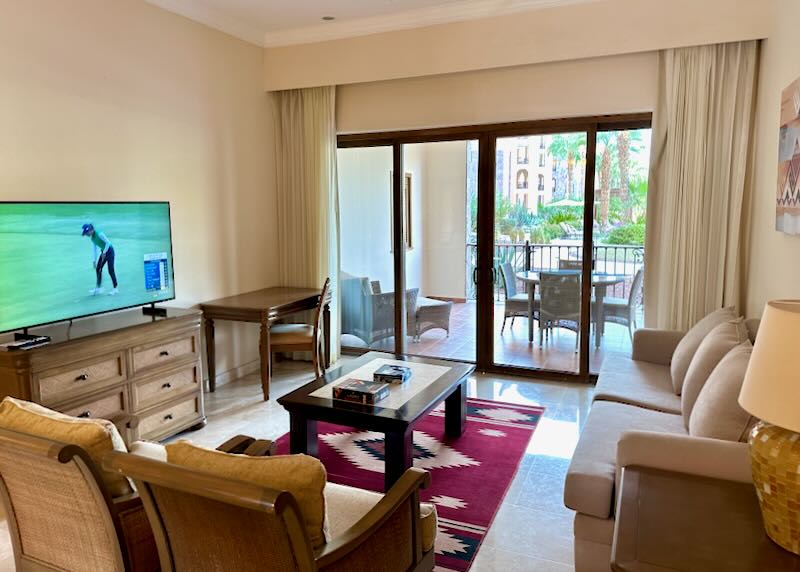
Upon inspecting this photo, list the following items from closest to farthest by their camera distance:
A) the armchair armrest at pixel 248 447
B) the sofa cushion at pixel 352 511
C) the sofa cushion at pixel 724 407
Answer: the sofa cushion at pixel 352 511
the sofa cushion at pixel 724 407
the armchair armrest at pixel 248 447

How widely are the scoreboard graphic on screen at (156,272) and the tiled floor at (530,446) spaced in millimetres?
1047

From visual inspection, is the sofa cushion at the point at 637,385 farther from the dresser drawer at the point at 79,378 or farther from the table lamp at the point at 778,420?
the dresser drawer at the point at 79,378

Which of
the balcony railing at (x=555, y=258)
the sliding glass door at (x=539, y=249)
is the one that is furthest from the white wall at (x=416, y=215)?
the sliding glass door at (x=539, y=249)

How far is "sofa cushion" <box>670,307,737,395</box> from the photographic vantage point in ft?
11.0

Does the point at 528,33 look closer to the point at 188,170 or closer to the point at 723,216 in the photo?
the point at 723,216

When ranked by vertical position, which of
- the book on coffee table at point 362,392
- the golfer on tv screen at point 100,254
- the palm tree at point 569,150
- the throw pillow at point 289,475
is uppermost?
the palm tree at point 569,150

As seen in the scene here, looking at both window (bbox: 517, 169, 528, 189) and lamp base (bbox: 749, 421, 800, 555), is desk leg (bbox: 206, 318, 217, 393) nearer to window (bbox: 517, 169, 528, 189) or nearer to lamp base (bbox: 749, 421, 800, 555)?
window (bbox: 517, 169, 528, 189)

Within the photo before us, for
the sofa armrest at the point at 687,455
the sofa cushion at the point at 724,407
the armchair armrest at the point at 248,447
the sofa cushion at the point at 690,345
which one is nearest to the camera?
the sofa armrest at the point at 687,455

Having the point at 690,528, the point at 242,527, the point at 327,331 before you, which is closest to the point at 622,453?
the point at 690,528

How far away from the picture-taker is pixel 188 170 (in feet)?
15.3

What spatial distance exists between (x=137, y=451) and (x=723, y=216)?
3.99 m

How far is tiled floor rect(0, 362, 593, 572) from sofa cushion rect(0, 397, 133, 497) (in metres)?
1.08

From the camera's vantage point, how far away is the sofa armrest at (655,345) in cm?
399

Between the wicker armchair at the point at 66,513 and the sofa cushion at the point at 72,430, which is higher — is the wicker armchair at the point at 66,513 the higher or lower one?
the lower one
